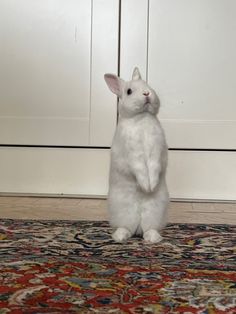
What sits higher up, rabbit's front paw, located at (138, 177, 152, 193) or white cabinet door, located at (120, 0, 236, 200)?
white cabinet door, located at (120, 0, 236, 200)

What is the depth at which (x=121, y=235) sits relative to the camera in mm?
1199

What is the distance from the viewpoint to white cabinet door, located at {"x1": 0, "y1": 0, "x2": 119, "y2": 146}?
2035mm

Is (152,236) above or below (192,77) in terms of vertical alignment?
below

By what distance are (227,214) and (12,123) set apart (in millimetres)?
970

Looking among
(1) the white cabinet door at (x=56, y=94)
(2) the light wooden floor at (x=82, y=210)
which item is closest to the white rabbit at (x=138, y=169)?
(2) the light wooden floor at (x=82, y=210)

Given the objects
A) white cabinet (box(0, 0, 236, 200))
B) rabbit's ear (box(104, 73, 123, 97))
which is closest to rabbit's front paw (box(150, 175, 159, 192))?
rabbit's ear (box(104, 73, 123, 97))

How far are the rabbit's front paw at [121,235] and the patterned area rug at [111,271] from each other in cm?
2

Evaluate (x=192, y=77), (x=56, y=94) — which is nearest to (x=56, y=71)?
(x=56, y=94)

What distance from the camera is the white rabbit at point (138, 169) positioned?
3.80ft

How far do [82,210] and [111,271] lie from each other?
780 mm

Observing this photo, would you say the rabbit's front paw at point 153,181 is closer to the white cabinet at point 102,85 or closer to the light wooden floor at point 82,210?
the light wooden floor at point 82,210

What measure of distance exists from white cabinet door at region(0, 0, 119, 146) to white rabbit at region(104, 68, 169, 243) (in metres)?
0.82

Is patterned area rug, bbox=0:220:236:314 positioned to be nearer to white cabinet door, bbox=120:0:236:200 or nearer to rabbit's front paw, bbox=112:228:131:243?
rabbit's front paw, bbox=112:228:131:243

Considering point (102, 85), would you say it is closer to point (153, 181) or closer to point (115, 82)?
point (115, 82)
